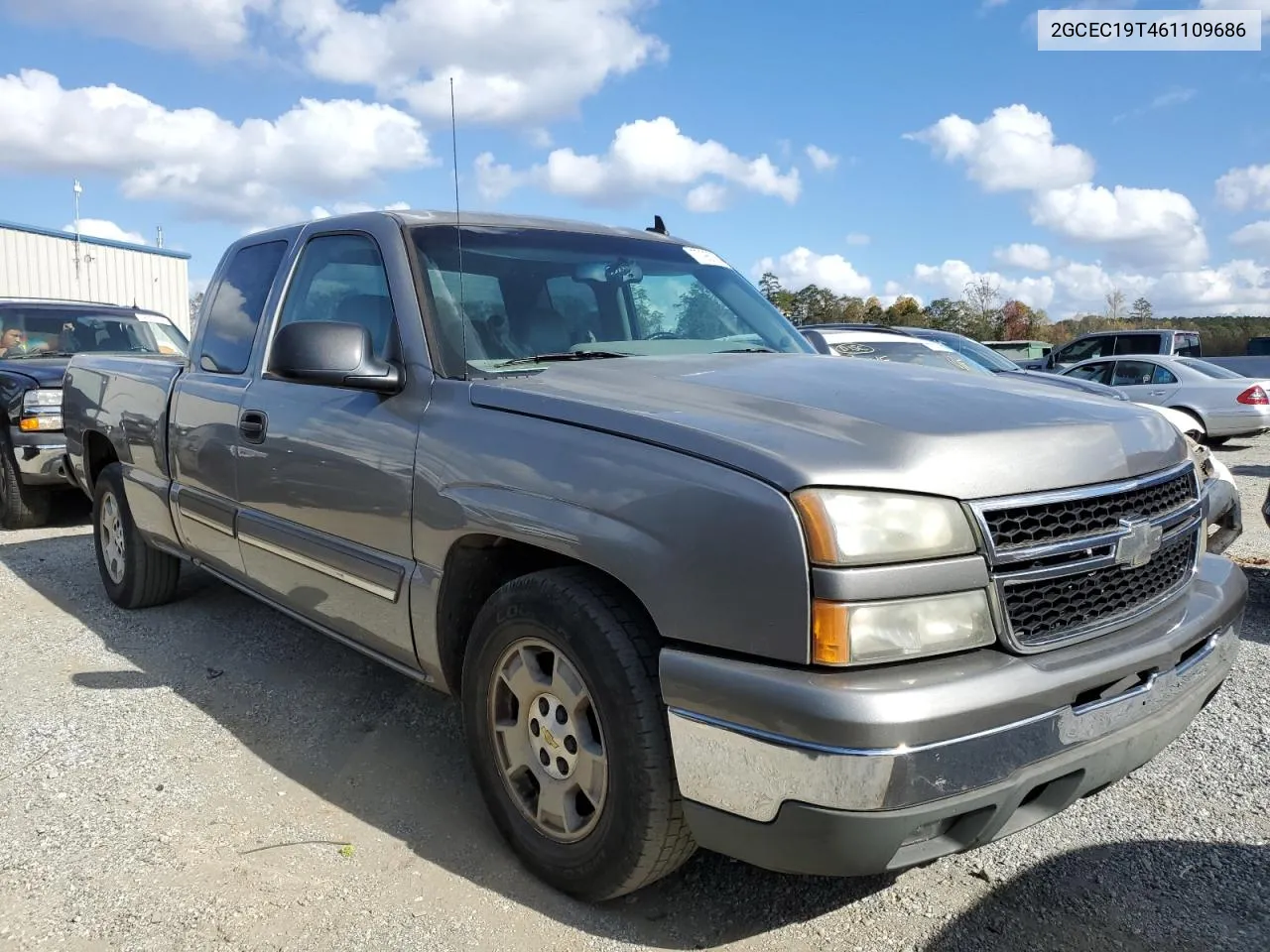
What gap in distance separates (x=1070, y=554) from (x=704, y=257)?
2.29m

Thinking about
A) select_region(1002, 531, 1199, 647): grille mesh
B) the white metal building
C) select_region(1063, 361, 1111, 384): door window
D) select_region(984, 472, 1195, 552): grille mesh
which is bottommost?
select_region(1002, 531, 1199, 647): grille mesh

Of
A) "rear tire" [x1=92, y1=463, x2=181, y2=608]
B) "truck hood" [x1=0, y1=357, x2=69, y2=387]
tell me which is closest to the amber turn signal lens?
"rear tire" [x1=92, y1=463, x2=181, y2=608]

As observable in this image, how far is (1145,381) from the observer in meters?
14.0

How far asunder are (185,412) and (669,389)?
264cm

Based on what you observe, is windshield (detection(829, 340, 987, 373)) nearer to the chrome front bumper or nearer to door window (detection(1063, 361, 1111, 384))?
door window (detection(1063, 361, 1111, 384))

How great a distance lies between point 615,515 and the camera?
7.15 ft

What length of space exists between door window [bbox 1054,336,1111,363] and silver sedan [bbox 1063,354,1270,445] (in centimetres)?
280

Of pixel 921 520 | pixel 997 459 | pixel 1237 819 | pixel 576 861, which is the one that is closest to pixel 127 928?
pixel 576 861

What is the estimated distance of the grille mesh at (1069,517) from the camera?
6.57ft

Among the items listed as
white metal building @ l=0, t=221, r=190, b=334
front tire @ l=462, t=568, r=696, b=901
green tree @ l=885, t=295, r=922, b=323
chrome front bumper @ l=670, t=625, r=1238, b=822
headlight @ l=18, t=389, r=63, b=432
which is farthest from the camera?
green tree @ l=885, t=295, r=922, b=323

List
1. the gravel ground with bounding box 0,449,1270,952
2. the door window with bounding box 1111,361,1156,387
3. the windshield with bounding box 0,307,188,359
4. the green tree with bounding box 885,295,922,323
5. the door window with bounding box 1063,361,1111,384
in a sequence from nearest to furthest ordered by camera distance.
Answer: the gravel ground with bounding box 0,449,1270,952
the windshield with bounding box 0,307,188,359
the door window with bounding box 1111,361,1156,387
the door window with bounding box 1063,361,1111,384
the green tree with bounding box 885,295,922,323

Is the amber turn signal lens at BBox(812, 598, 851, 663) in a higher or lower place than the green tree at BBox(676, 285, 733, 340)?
lower

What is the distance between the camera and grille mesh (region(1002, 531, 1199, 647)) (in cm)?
202

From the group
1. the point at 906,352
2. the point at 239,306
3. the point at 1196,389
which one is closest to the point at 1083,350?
the point at 1196,389
